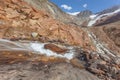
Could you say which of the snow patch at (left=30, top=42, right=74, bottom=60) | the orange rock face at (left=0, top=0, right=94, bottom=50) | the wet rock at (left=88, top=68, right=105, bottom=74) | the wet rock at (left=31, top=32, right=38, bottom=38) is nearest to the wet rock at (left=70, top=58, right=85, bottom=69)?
the snow patch at (left=30, top=42, right=74, bottom=60)

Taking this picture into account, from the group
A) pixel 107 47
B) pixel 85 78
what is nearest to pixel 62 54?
pixel 85 78

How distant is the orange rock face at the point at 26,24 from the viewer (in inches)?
1316

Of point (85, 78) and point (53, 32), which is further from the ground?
point (53, 32)

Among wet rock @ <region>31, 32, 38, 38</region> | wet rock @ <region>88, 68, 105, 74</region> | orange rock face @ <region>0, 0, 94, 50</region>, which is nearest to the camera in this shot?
wet rock @ <region>88, 68, 105, 74</region>

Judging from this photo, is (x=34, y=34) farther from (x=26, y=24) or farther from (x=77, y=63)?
(x=77, y=63)

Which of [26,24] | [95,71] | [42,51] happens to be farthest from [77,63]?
[26,24]

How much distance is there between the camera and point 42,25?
37688 mm

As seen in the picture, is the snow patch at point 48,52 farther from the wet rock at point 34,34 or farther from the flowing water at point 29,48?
the wet rock at point 34,34

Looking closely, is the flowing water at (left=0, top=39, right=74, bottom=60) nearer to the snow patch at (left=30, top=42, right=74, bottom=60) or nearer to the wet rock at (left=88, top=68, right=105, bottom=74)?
the snow patch at (left=30, top=42, right=74, bottom=60)

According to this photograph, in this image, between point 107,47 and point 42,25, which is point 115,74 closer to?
point 42,25

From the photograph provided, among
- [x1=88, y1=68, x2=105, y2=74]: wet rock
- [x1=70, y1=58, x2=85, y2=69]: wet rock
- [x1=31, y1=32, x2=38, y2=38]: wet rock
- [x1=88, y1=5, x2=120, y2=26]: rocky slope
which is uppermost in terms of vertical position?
[x1=88, y1=5, x2=120, y2=26]: rocky slope

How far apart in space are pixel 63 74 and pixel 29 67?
276 cm

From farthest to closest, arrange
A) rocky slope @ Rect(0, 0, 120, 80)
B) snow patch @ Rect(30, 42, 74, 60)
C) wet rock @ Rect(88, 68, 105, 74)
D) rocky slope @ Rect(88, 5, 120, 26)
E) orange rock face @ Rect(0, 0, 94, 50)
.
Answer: rocky slope @ Rect(88, 5, 120, 26) → orange rock face @ Rect(0, 0, 94, 50) → snow patch @ Rect(30, 42, 74, 60) → wet rock @ Rect(88, 68, 105, 74) → rocky slope @ Rect(0, 0, 120, 80)

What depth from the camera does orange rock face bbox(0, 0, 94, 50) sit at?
33438 mm
